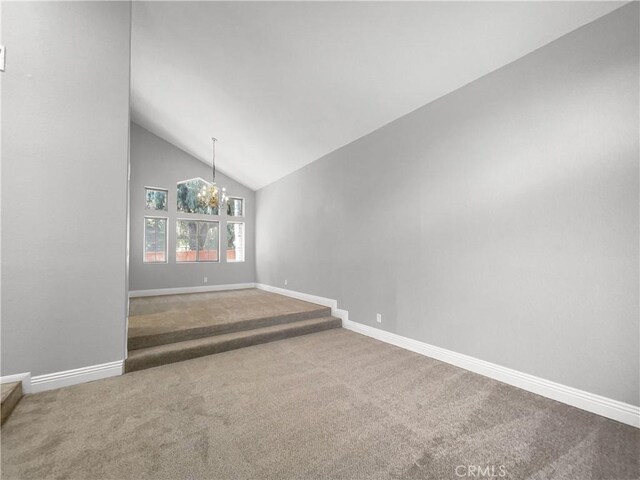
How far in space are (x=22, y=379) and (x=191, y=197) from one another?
5.85m

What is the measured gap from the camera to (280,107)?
4.32 meters

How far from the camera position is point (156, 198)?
7.19m

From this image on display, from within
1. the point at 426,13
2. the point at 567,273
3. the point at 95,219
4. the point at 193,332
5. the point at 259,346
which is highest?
the point at 426,13

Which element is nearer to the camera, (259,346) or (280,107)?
(259,346)

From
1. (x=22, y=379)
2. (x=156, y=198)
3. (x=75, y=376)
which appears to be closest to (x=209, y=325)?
(x=75, y=376)

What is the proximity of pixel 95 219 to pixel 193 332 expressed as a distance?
1771mm

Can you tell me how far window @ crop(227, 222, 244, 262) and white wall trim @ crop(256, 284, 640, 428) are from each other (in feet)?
17.0

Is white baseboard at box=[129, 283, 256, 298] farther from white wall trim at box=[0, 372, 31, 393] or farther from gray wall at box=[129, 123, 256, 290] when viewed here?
white wall trim at box=[0, 372, 31, 393]

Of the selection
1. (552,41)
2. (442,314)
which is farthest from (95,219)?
(552,41)

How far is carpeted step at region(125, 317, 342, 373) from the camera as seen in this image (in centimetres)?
304

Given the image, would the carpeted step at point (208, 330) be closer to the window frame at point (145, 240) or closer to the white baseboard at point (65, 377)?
the white baseboard at point (65, 377)

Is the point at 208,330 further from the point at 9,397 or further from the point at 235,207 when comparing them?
the point at 235,207

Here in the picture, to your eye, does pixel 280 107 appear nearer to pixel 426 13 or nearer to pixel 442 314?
pixel 426 13

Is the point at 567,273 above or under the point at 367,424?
above
